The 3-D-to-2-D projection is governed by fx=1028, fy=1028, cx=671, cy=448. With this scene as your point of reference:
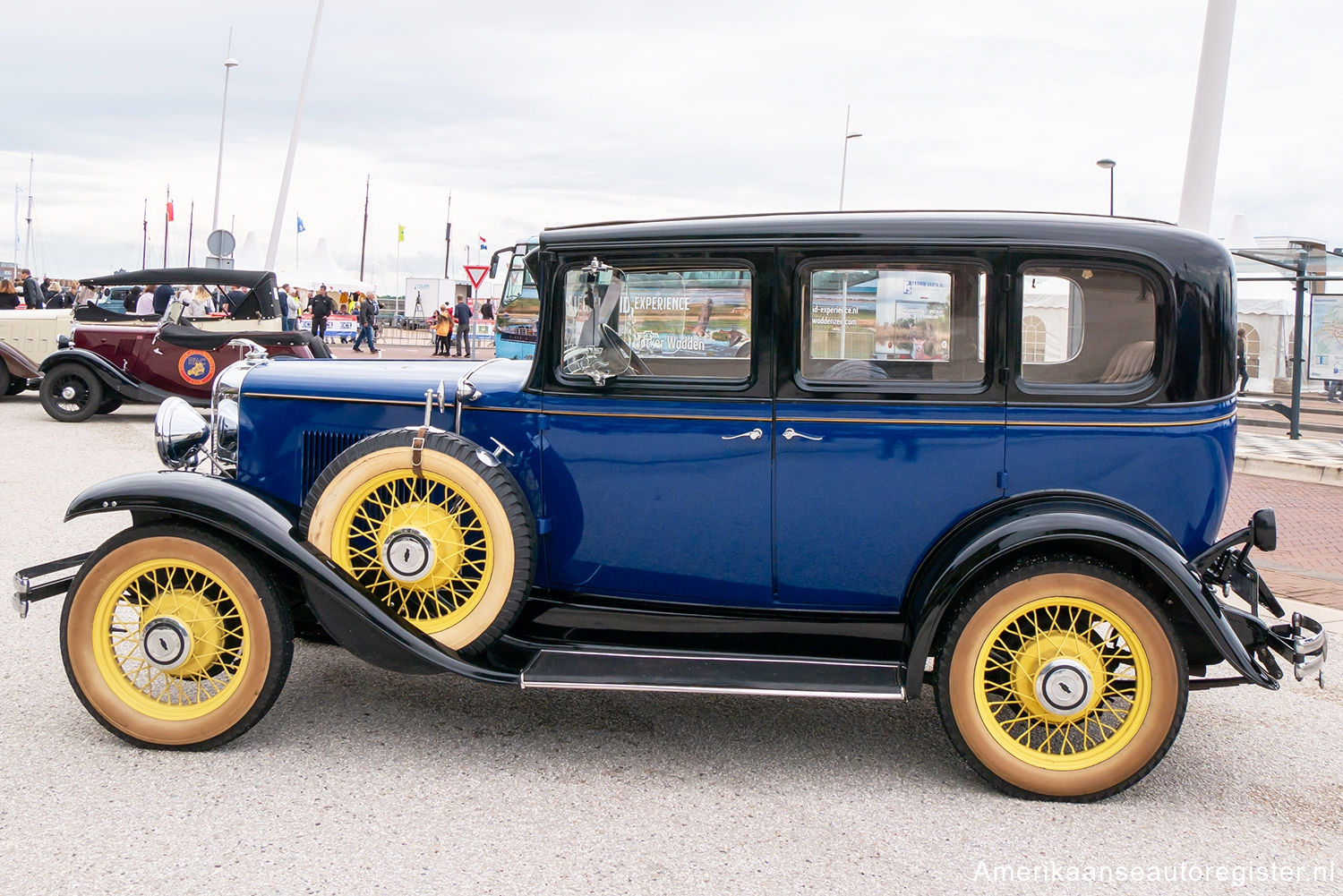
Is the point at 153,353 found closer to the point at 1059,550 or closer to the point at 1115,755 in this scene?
the point at 1059,550

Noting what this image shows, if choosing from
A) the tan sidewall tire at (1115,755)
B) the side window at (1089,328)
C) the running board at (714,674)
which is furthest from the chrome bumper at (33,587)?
the side window at (1089,328)

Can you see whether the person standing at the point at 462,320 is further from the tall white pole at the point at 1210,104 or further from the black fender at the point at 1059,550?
the black fender at the point at 1059,550

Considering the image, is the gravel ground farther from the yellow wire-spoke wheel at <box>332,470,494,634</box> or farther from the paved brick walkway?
the paved brick walkway

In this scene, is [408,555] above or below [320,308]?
below

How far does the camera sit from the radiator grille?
13.1 ft

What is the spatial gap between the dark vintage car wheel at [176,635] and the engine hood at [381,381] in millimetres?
726

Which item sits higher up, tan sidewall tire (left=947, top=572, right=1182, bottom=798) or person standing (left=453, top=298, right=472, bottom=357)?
person standing (left=453, top=298, right=472, bottom=357)

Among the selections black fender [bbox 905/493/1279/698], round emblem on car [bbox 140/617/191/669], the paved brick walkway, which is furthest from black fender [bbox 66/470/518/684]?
the paved brick walkway

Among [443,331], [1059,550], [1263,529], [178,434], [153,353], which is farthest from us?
[443,331]

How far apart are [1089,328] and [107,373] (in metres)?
12.2

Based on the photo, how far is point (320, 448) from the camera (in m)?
4.03

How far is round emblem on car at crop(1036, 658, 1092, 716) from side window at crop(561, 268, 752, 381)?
4.85ft

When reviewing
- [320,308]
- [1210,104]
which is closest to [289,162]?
[320,308]

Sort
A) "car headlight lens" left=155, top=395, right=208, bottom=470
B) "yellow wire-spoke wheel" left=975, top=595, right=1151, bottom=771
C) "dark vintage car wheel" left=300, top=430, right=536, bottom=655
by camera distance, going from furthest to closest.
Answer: "car headlight lens" left=155, top=395, right=208, bottom=470
"dark vintage car wheel" left=300, top=430, right=536, bottom=655
"yellow wire-spoke wheel" left=975, top=595, right=1151, bottom=771
